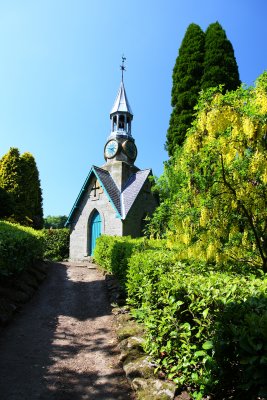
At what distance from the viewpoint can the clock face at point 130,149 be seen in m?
26.9

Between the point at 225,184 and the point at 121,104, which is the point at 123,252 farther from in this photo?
the point at 121,104

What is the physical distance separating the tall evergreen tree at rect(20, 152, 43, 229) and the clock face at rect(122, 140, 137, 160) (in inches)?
398

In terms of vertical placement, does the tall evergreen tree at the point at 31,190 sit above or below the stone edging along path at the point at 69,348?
above

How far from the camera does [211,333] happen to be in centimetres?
381

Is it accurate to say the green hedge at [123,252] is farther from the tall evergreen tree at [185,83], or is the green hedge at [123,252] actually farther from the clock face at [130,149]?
the clock face at [130,149]

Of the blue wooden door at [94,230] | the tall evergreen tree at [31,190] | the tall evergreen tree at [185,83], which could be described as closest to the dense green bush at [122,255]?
the blue wooden door at [94,230]

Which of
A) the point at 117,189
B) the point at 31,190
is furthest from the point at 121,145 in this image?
the point at 31,190

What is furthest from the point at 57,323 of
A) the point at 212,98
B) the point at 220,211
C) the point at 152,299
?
the point at 212,98

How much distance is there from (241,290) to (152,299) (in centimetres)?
236

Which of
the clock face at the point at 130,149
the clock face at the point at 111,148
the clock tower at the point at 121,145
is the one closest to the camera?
the clock tower at the point at 121,145

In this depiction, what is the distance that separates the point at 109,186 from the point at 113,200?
5.57 feet

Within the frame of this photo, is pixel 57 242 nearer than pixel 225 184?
No

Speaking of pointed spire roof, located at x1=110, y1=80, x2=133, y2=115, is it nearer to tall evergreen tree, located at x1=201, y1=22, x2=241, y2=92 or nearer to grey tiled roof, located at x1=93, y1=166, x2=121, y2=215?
grey tiled roof, located at x1=93, y1=166, x2=121, y2=215

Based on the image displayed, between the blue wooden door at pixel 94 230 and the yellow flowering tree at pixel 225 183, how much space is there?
17084mm
